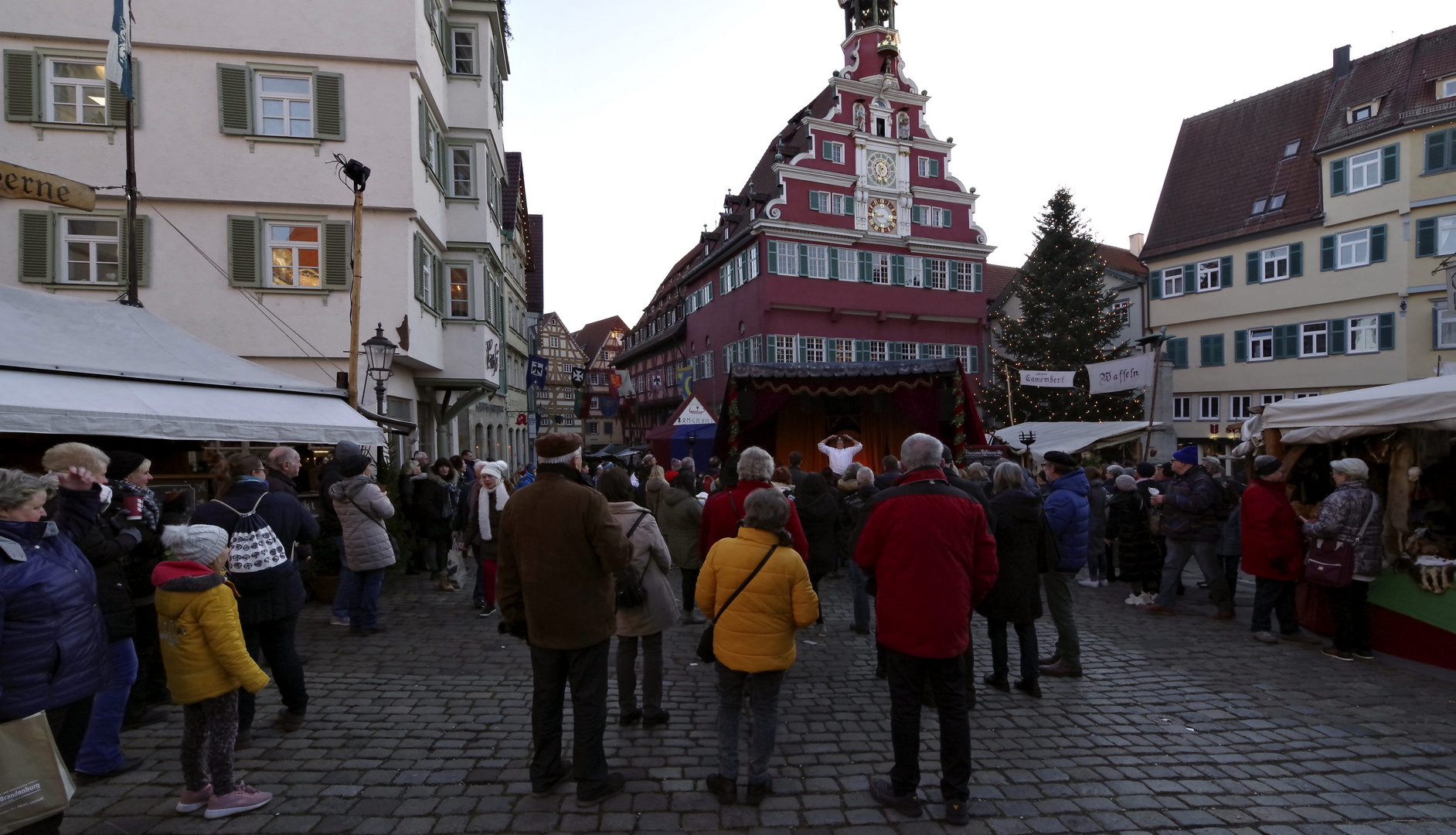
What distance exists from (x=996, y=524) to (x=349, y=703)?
4582 millimetres

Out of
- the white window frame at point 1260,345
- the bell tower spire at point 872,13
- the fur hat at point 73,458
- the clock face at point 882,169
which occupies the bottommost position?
the fur hat at point 73,458

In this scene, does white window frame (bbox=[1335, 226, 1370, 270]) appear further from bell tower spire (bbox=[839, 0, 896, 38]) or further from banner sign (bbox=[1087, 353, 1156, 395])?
bell tower spire (bbox=[839, 0, 896, 38])

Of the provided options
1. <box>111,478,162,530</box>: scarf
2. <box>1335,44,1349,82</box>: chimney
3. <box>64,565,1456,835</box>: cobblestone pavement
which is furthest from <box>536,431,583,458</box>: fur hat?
<box>1335,44,1349,82</box>: chimney

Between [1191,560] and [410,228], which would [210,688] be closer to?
[410,228]

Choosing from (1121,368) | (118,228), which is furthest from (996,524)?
(118,228)

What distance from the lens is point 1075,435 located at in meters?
20.0

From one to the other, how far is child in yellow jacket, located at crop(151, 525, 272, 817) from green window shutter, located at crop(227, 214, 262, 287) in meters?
11.8

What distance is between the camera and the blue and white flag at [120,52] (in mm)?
9219

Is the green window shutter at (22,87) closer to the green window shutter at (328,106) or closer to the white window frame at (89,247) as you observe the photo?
the white window frame at (89,247)

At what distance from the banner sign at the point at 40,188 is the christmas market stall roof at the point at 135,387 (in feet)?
3.66

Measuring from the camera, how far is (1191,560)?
1216 cm

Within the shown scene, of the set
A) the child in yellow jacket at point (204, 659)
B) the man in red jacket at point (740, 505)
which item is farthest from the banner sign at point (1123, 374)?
the child in yellow jacket at point (204, 659)

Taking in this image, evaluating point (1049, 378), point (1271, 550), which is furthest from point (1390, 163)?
point (1271, 550)

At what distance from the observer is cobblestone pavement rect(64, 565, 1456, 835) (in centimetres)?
356
